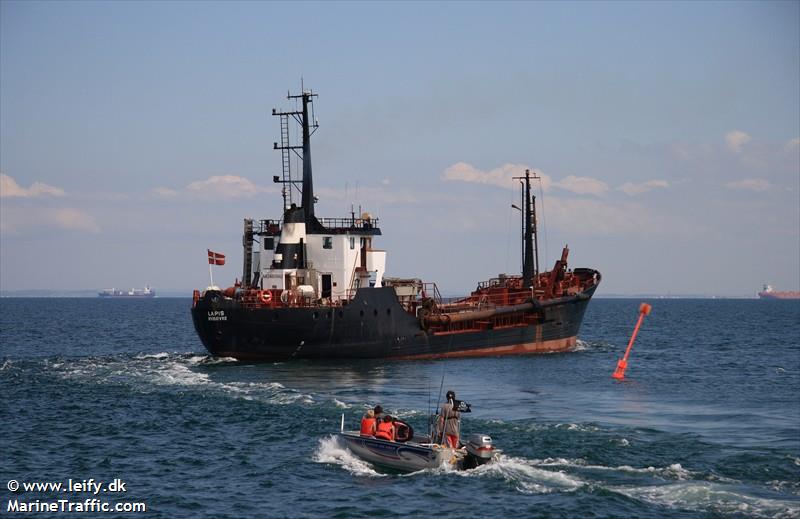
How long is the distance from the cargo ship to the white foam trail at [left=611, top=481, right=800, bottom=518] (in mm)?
27755

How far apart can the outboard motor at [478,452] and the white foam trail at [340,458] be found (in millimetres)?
2493

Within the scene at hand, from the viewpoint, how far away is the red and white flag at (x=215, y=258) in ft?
171

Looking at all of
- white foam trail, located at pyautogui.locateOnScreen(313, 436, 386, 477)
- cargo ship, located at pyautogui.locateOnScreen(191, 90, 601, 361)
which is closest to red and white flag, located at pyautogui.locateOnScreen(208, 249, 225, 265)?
cargo ship, located at pyautogui.locateOnScreen(191, 90, 601, 361)

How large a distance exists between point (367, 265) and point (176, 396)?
60.4 ft

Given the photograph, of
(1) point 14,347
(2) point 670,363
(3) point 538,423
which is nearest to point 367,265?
(2) point 670,363

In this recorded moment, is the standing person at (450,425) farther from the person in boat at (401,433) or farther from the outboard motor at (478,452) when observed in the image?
the person in boat at (401,433)

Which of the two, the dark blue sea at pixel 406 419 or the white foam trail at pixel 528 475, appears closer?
the dark blue sea at pixel 406 419

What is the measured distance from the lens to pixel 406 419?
3366cm

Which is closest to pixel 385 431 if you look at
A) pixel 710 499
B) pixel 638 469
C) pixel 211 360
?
pixel 638 469

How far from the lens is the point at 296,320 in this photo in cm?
4953

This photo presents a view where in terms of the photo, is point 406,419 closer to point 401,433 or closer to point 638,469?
point 401,433
